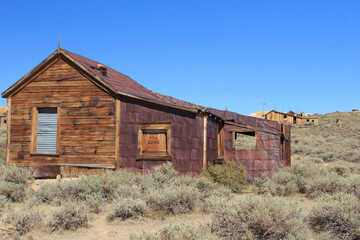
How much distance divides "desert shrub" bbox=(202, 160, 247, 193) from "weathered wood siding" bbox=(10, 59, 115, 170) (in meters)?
3.28

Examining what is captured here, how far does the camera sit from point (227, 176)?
11336 mm

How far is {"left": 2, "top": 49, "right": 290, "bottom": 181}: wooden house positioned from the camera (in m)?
11.9

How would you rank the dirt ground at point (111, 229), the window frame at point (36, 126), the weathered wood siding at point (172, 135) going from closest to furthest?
the dirt ground at point (111, 229) → the weathered wood siding at point (172, 135) → the window frame at point (36, 126)

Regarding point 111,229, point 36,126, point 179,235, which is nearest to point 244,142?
point 36,126

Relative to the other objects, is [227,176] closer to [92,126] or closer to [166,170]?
[166,170]

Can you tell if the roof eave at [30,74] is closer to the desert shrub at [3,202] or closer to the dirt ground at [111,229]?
the desert shrub at [3,202]

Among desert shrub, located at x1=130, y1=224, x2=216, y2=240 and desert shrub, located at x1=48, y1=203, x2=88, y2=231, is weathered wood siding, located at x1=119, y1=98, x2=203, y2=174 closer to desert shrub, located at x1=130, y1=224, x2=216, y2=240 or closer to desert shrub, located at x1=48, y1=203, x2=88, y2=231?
desert shrub, located at x1=48, y1=203, x2=88, y2=231

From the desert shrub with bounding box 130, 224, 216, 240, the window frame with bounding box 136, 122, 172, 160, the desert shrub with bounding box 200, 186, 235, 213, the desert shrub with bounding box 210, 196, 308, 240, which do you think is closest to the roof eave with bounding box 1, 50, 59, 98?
the window frame with bounding box 136, 122, 172, 160

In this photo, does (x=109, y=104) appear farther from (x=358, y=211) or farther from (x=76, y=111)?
(x=358, y=211)

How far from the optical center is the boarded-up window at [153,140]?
39.3 ft

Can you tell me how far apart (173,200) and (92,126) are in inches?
229

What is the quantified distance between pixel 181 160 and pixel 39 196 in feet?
15.2

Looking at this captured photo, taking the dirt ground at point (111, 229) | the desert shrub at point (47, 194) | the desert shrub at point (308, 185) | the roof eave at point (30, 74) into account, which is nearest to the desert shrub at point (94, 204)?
the dirt ground at point (111, 229)

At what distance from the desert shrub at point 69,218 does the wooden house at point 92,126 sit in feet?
17.1
